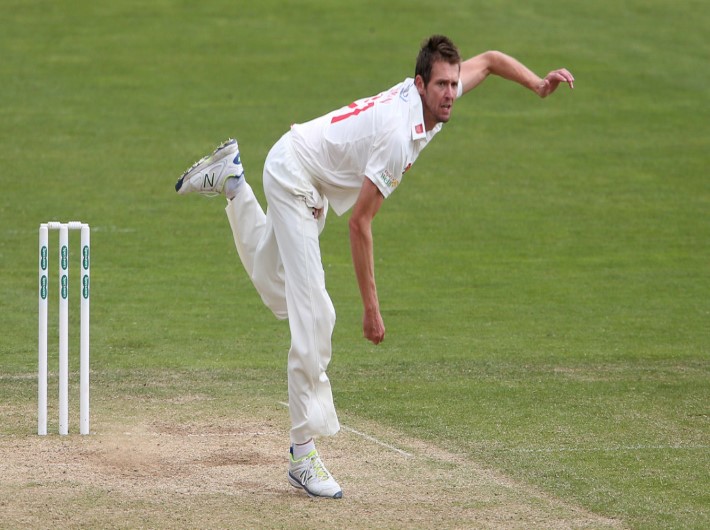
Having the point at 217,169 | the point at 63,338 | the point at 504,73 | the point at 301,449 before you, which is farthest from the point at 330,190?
the point at 63,338

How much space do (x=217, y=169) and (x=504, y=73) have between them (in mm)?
1688

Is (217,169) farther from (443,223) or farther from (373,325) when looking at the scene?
(443,223)

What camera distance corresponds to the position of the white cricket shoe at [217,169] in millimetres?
6965

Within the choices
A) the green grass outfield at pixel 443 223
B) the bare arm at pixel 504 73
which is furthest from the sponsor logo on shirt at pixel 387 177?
the green grass outfield at pixel 443 223

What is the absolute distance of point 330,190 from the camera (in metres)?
6.27

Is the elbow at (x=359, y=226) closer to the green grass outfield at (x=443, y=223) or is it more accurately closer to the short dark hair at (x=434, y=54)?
the short dark hair at (x=434, y=54)

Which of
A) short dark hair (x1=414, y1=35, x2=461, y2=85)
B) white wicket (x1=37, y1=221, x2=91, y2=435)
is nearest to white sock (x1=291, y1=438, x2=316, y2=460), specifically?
white wicket (x1=37, y1=221, x2=91, y2=435)

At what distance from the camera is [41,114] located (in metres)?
20.1

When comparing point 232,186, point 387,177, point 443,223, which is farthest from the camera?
point 443,223

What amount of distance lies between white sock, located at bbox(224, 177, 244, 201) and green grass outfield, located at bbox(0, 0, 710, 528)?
1.80 metres

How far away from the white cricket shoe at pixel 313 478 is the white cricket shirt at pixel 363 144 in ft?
4.21

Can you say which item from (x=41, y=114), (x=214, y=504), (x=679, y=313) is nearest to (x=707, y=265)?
(x=679, y=313)

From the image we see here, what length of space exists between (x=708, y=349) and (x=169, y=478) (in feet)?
18.3

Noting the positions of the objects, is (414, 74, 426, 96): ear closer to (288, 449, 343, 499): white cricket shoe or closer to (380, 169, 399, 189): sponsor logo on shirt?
(380, 169, 399, 189): sponsor logo on shirt
